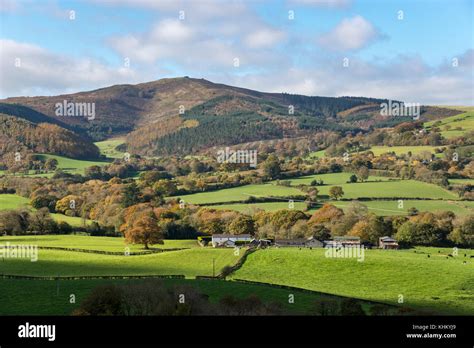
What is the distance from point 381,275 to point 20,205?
5613 centimetres

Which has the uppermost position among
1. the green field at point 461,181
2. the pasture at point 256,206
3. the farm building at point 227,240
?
the green field at point 461,181

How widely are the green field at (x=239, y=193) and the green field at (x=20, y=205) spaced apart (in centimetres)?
1735

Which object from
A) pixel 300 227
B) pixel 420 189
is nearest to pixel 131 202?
pixel 300 227

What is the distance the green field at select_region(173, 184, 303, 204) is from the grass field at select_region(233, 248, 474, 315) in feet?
103

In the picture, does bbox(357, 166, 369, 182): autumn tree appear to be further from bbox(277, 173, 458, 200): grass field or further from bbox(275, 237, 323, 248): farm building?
bbox(275, 237, 323, 248): farm building

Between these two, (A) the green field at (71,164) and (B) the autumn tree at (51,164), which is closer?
(B) the autumn tree at (51,164)

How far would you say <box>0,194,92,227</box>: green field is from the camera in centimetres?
7722

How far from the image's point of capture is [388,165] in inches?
4176

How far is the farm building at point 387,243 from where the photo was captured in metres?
63.8

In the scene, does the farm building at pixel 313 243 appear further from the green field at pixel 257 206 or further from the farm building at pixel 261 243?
the green field at pixel 257 206

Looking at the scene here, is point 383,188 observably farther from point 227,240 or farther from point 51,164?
point 51,164

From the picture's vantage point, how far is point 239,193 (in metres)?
90.8

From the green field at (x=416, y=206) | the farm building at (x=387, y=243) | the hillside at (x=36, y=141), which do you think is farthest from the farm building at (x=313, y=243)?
the hillside at (x=36, y=141)
